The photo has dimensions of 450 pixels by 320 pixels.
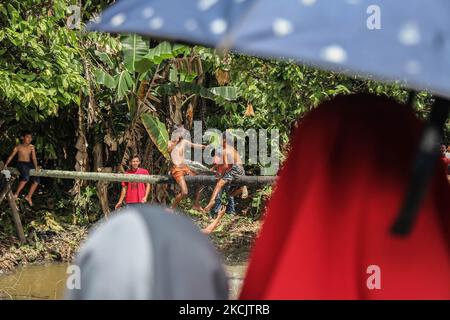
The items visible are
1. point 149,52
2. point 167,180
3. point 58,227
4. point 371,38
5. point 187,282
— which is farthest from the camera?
point 58,227

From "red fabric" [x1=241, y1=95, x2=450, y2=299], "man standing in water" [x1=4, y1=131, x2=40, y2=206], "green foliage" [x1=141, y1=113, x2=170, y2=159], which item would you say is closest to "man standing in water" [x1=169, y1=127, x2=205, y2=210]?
"green foliage" [x1=141, y1=113, x2=170, y2=159]

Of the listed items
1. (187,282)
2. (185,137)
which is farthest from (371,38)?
(185,137)

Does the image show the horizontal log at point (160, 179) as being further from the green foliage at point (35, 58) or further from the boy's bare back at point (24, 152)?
the boy's bare back at point (24, 152)

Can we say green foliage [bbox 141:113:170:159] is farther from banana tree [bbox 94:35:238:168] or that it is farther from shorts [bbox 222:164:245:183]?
shorts [bbox 222:164:245:183]

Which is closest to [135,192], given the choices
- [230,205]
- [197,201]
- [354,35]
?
[197,201]

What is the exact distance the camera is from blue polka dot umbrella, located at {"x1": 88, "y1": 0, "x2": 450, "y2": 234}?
3.89 ft

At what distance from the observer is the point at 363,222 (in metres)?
1.35

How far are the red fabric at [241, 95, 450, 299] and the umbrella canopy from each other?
205 mm

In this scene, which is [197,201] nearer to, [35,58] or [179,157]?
[179,157]

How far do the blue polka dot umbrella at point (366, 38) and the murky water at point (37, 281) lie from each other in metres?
6.90

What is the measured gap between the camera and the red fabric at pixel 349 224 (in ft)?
4.40

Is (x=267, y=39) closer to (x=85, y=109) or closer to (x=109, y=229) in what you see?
(x=109, y=229)

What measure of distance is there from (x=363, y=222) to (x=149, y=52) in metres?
8.36

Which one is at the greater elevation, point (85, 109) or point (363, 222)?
point (85, 109)
